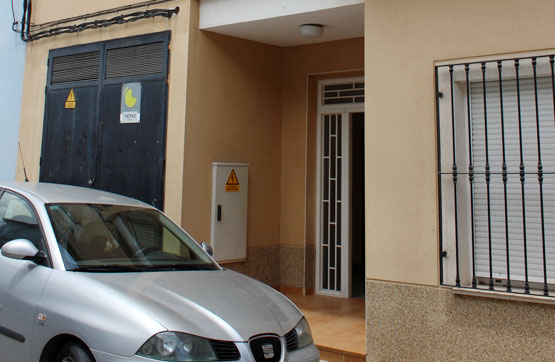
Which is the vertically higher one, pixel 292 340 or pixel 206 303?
pixel 206 303

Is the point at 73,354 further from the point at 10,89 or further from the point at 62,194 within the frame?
the point at 10,89

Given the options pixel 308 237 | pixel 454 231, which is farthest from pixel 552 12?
pixel 308 237

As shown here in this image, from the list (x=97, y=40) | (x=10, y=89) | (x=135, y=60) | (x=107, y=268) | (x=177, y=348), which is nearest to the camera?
(x=177, y=348)

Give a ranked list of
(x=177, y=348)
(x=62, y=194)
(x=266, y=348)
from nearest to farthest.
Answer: (x=177, y=348) → (x=266, y=348) → (x=62, y=194)

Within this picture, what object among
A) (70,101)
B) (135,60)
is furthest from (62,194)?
(70,101)

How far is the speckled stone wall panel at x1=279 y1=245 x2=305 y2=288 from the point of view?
778cm

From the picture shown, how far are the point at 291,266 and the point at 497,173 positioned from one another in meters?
3.99

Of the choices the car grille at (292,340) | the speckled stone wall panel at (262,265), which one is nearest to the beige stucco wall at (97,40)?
the speckled stone wall panel at (262,265)

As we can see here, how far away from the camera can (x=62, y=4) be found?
8.20 meters

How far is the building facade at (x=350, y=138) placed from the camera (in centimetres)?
460

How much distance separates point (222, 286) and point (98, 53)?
5256 mm

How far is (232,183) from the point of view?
280 inches

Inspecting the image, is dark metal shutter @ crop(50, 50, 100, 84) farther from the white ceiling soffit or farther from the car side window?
the car side window

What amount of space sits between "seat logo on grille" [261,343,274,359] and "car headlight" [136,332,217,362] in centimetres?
36
